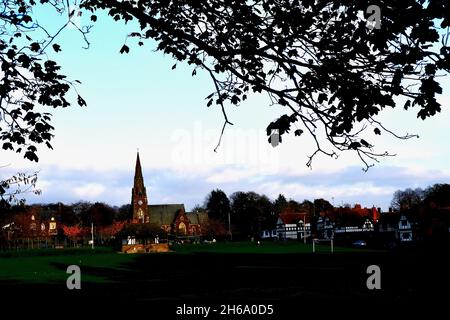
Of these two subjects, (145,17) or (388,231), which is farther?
(388,231)

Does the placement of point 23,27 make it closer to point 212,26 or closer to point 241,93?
point 212,26

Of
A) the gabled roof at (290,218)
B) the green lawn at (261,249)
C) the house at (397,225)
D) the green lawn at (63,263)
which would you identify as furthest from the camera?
the gabled roof at (290,218)

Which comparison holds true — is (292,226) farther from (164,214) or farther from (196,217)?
(164,214)

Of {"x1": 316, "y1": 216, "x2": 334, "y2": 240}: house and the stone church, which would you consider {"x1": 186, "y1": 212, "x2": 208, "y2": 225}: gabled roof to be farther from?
{"x1": 316, "y1": 216, "x2": 334, "y2": 240}: house

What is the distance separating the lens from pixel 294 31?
9.57 metres

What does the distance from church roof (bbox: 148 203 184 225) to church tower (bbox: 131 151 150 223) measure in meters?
8.64

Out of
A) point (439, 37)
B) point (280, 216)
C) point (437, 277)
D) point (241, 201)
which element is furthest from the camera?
point (241, 201)

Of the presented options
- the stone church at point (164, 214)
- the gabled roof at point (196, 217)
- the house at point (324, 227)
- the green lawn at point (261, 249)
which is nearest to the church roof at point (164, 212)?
the stone church at point (164, 214)

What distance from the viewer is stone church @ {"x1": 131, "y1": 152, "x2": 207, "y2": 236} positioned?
153m

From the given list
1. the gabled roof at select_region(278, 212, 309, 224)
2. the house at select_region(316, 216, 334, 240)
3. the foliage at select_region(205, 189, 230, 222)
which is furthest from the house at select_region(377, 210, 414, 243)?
the foliage at select_region(205, 189, 230, 222)

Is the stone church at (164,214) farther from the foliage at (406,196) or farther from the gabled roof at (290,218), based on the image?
the foliage at (406,196)

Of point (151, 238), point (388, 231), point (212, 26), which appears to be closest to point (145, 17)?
point (212, 26)

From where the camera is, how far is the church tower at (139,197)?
152125mm
